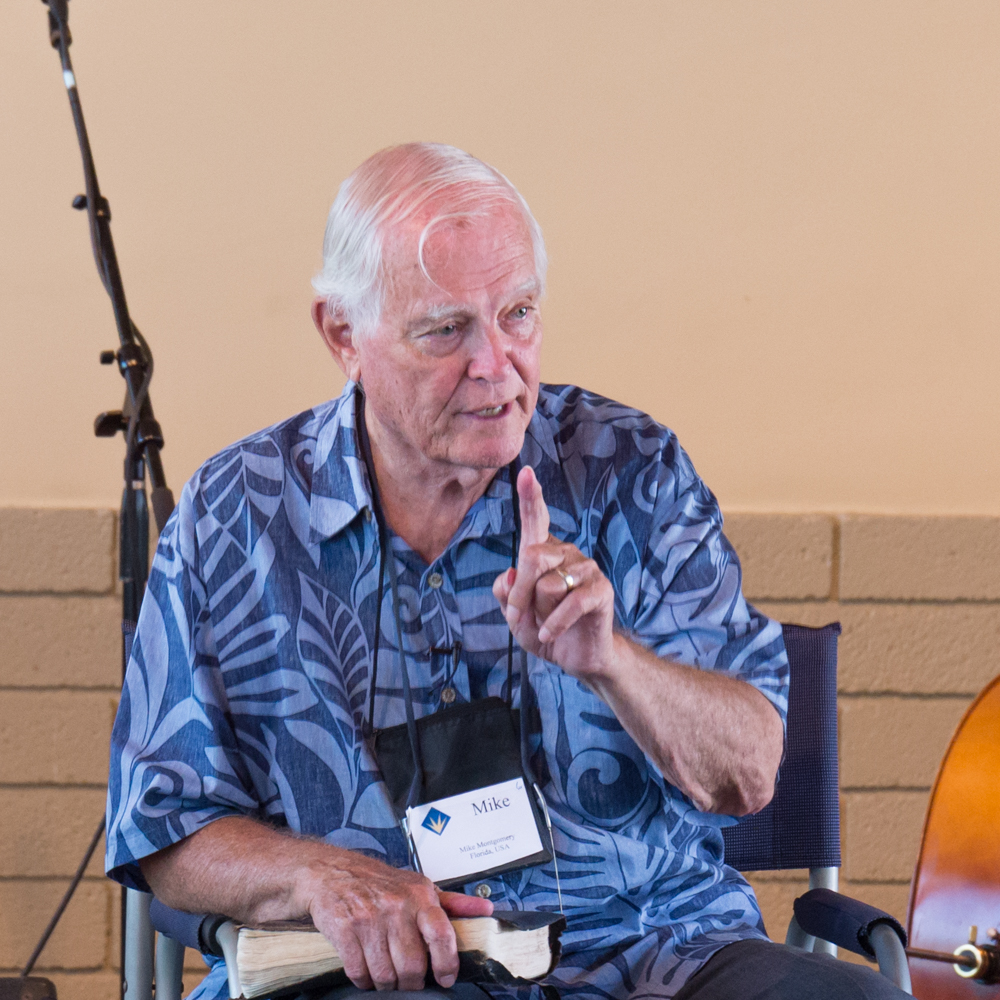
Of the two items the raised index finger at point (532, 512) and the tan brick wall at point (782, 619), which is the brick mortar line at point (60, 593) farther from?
the raised index finger at point (532, 512)

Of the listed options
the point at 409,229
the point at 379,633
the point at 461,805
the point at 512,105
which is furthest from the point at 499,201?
the point at 512,105

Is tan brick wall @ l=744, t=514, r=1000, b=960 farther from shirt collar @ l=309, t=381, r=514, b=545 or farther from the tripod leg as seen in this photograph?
the tripod leg

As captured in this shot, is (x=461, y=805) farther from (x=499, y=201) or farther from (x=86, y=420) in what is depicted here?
(x=86, y=420)

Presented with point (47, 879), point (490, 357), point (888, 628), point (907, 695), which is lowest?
point (47, 879)

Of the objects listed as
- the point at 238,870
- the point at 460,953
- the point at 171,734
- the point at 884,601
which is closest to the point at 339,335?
the point at 171,734

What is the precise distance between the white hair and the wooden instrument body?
2.53 ft

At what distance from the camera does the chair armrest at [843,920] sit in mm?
1260

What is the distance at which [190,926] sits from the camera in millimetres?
1262

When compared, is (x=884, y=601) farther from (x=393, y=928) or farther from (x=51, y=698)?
(x=51, y=698)

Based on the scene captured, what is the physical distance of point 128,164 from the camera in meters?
2.24

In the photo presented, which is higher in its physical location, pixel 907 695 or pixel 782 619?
pixel 782 619

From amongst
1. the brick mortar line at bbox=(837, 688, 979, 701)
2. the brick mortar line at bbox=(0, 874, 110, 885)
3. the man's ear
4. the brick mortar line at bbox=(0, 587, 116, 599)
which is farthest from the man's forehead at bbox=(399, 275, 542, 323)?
the brick mortar line at bbox=(0, 874, 110, 885)

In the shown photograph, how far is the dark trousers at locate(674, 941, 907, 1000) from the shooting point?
3.55 feet

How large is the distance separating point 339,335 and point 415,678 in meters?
0.43
